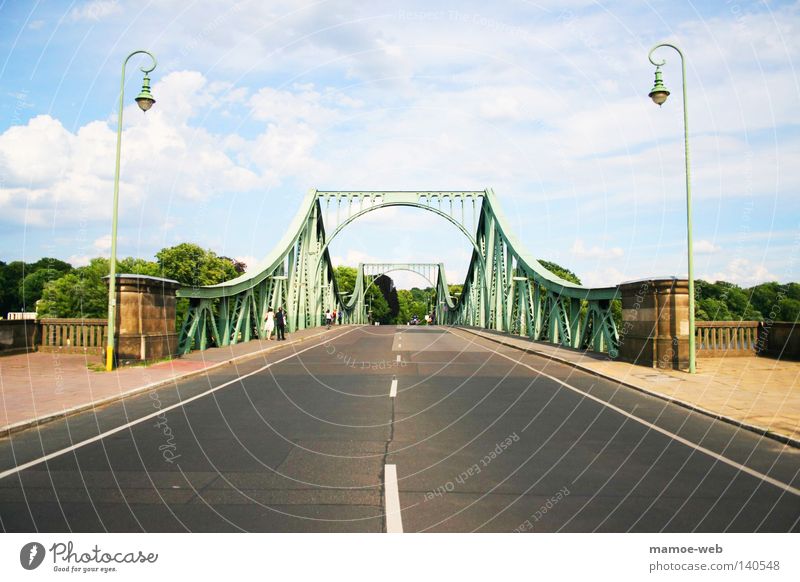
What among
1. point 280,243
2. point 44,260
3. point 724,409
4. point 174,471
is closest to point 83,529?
point 174,471

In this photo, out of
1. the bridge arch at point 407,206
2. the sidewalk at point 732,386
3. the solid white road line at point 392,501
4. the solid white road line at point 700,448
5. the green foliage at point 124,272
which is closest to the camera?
the solid white road line at point 392,501

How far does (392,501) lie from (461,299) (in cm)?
5790

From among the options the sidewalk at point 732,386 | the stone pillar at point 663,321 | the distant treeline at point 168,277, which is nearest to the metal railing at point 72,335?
the sidewalk at point 732,386

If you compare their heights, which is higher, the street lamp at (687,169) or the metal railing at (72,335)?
the street lamp at (687,169)

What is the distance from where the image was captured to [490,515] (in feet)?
16.6

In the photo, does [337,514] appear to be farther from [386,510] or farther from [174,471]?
[174,471]

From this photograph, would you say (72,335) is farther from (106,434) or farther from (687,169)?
(687,169)

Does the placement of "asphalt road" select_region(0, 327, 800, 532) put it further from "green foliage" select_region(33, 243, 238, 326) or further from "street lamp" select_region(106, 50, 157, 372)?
"green foliage" select_region(33, 243, 238, 326)

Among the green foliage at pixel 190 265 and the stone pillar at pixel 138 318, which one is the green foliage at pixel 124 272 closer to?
the green foliage at pixel 190 265

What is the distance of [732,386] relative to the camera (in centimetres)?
1293

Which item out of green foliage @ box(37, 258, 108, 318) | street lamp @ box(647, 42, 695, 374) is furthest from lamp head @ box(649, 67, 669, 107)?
green foliage @ box(37, 258, 108, 318)

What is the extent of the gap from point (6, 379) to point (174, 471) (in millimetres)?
9523

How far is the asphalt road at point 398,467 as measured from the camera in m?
4.96

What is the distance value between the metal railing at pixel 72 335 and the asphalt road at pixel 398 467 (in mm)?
9837
